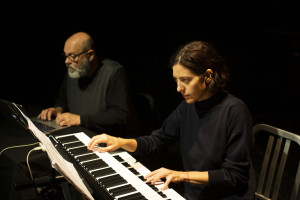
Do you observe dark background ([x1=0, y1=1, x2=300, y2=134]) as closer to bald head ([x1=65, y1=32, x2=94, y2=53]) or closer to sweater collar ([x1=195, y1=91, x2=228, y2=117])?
bald head ([x1=65, y1=32, x2=94, y2=53])

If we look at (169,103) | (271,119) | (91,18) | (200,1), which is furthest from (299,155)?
(91,18)

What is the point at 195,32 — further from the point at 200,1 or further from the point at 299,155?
the point at 299,155

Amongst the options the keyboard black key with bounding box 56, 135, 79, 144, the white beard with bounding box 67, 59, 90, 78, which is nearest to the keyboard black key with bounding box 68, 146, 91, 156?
the keyboard black key with bounding box 56, 135, 79, 144

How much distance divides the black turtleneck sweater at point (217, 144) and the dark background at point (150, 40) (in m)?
1.64

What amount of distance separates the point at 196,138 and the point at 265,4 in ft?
12.0

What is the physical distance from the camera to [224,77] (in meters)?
1.51

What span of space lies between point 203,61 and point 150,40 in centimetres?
244

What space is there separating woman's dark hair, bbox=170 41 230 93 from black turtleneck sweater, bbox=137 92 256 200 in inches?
3.5

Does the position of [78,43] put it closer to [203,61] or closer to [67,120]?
[67,120]

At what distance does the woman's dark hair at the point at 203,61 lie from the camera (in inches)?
56.6

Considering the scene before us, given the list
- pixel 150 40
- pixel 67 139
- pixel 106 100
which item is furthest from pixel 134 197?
pixel 150 40

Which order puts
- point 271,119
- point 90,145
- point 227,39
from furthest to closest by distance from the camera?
point 271,119
point 227,39
point 90,145

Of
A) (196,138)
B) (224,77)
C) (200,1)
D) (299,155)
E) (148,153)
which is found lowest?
(299,155)

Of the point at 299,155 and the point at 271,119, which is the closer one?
the point at 299,155
